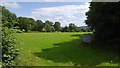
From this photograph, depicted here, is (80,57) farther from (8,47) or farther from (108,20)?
(8,47)

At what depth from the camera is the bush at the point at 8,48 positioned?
265 inches

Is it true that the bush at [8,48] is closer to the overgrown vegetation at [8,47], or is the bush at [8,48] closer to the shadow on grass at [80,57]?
the overgrown vegetation at [8,47]

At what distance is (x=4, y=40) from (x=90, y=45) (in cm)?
1542

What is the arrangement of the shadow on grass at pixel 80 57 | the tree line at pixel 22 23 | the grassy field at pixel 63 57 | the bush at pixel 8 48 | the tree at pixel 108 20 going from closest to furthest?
the bush at pixel 8 48 < the tree line at pixel 22 23 < the grassy field at pixel 63 57 < the shadow on grass at pixel 80 57 < the tree at pixel 108 20

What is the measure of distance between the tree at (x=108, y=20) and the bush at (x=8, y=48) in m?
11.1

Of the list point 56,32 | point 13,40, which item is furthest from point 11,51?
point 56,32

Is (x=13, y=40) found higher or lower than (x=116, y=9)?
lower

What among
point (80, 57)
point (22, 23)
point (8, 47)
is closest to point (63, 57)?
point (80, 57)

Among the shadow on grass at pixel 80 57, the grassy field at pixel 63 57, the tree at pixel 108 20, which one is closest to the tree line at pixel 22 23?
the grassy field at pixel 63 57

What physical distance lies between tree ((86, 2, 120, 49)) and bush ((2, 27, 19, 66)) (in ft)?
36.3

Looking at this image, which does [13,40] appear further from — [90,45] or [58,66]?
[90,45]

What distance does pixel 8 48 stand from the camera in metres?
6.84

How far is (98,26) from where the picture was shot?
1858 centimetres

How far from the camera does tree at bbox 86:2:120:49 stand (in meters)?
17.2
